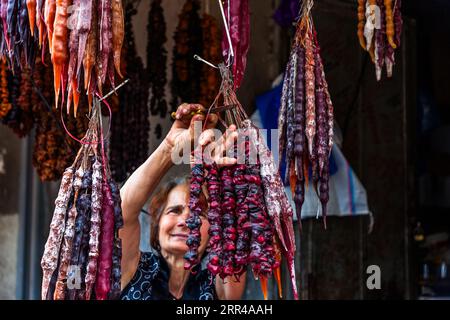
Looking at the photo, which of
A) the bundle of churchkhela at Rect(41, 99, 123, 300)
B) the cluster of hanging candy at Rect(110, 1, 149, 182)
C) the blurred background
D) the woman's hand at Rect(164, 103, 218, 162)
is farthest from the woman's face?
the bundle of churchkhela at Rect(41, 99, 123, 300)

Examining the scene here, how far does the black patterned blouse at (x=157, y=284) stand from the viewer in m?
3.24

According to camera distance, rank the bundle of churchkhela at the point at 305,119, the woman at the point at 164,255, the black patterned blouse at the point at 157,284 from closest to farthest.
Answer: the bundle of churchkhela at the point at 305,119 < the woman at the point at 164,255 < the black patterned blouse at the point at 157,284

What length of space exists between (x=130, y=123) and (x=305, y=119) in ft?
5.97

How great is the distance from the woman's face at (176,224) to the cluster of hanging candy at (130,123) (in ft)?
2.64

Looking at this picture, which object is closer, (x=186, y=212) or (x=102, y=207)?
(x=102, y=207)

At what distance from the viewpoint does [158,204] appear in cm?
345

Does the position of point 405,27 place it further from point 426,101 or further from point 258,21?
point 258,21

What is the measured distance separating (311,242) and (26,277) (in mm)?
2031

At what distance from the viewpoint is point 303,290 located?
4.74 meters

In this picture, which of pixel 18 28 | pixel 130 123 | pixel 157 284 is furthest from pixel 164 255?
pixel 18 28

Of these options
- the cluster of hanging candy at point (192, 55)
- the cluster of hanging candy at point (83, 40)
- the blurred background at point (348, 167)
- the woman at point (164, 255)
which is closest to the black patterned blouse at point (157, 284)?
the woman at point (164, 255)

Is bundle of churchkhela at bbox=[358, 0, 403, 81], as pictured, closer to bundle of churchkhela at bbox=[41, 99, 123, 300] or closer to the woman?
the woman

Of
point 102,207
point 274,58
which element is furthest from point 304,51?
point 274,58

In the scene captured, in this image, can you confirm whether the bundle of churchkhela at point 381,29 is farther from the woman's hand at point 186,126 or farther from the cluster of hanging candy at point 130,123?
the cluster of hanging candy at point 130,123
